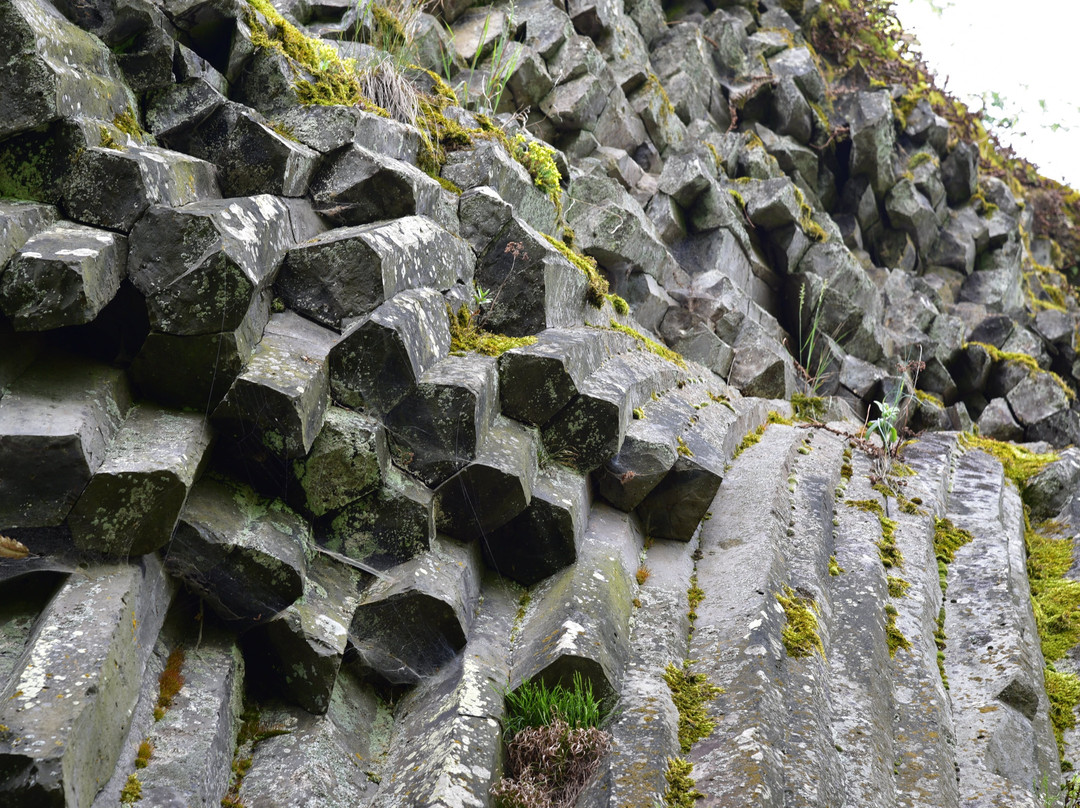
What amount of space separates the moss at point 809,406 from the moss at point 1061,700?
5314 millimetres

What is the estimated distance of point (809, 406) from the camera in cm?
1138

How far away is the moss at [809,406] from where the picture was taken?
443 inches

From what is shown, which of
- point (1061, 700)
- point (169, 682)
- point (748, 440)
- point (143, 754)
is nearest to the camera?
point (143, 754)

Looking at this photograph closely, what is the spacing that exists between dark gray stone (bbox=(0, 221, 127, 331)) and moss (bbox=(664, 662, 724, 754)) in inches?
148

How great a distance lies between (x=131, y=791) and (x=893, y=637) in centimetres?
488

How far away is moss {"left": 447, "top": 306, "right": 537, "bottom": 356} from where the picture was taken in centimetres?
589

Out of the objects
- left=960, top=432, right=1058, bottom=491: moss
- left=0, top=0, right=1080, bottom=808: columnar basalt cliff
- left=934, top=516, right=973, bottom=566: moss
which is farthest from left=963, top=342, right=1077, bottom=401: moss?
left=934, top=516, right=973, bottom=566: moss

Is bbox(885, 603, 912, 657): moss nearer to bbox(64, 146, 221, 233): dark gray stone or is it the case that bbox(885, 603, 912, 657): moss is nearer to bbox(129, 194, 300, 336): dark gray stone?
bbox(129, 194, 300, 336): dark gray stone

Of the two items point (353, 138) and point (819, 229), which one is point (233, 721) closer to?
point (353, 138)

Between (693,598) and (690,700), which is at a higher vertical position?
(693,598)

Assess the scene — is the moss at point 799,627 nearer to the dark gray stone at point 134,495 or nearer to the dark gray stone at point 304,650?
the dark gray stone at point 304,650

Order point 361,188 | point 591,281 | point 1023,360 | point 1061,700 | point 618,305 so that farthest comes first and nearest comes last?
point 1023,360 → point 618,305 → point 591,281 → point 361,188 → point 1061,700

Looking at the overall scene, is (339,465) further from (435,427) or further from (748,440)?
(748,440)

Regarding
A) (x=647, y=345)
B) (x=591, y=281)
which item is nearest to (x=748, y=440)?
(x=647, y=345)
